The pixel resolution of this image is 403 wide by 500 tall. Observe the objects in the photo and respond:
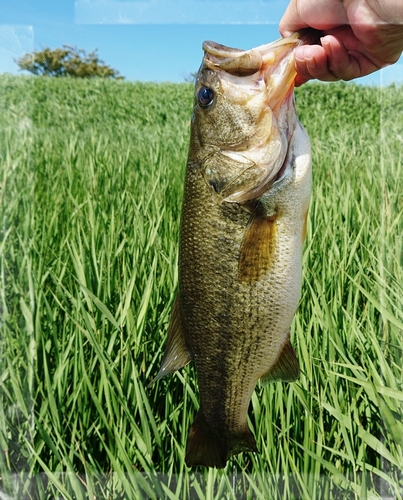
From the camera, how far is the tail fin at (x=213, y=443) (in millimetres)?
986

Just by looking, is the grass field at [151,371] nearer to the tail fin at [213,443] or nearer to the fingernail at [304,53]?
the tail fin at [213,443]

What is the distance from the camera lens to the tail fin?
3.23 feet

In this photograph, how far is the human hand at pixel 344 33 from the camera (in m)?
1.03

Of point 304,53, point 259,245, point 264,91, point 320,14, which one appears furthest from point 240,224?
point 320,14

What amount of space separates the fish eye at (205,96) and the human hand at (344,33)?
0.15m

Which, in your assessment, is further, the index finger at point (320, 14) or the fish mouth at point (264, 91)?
the index finger at point (320, 14)

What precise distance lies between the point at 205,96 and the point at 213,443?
604 mm

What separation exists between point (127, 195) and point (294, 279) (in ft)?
3.79

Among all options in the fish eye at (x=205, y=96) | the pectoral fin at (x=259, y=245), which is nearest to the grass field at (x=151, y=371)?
the pectoral fin at (x=259, y=245)

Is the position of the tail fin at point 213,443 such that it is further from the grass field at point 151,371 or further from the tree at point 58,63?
the tree at point 58,63

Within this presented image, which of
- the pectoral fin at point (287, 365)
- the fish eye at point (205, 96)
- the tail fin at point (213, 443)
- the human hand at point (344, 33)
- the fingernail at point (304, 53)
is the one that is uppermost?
the human hand at point (344, 33)

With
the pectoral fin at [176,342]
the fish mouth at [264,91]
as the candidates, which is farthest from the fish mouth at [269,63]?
the pectoral fin at [176,342]

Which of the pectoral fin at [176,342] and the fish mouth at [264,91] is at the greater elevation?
the fish mouth at [264,91]

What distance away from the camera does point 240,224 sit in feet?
2.98
